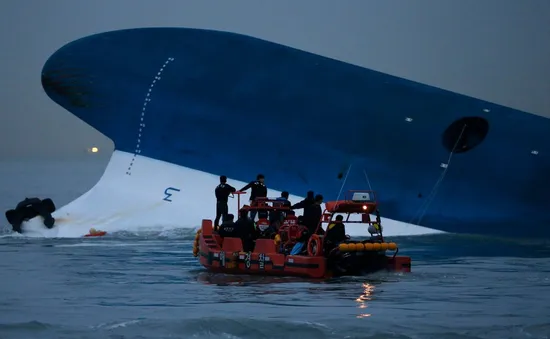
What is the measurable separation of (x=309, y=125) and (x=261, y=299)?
13301 millimetres

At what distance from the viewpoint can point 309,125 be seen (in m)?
27.9

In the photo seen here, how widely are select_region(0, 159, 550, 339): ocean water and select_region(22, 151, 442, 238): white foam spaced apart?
13.7ft

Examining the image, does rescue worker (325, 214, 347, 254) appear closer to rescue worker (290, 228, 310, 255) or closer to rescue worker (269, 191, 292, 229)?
rescue worker (290, 228, 310, 255)

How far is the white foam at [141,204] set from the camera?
91.1ft

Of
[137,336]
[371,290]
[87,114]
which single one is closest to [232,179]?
[87,114]

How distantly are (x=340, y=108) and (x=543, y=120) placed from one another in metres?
5.52

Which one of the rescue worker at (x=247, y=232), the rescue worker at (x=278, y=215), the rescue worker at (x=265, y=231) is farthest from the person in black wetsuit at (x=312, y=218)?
the rescue worker at (x=278, y=215)

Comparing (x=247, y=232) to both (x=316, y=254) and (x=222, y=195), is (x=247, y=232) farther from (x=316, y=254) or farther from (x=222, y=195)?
(x=222, y=195)

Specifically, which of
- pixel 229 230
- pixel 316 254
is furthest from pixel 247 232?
pixel 316 254

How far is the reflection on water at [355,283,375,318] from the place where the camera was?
13242 mm

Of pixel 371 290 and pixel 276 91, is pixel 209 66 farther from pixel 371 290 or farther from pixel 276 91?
pixel 371 290

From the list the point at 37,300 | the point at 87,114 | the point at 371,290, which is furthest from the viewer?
the point at 87,114

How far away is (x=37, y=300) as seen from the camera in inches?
586

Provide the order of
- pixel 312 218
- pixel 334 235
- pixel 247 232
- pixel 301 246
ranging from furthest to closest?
pixel 247 232, pixel 312 218, pixel 301 246, pixel 334 235
